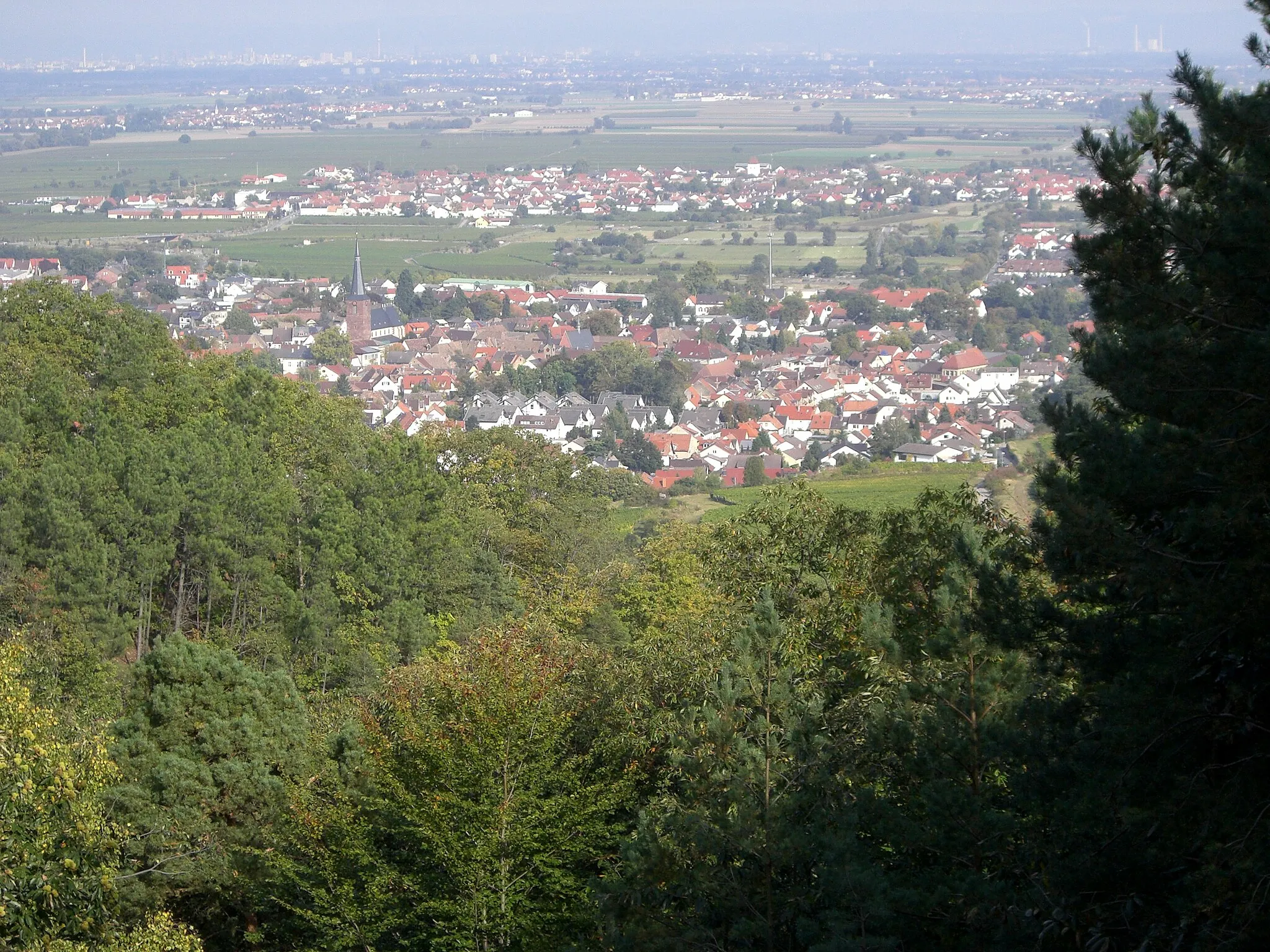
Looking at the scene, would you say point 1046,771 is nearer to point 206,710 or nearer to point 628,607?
point 206,710

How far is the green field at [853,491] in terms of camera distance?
33.0 meters

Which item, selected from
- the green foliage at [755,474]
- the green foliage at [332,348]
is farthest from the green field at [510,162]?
the green foliage at [755,474]

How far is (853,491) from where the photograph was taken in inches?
1435

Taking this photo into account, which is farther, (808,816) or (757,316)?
(757,316)

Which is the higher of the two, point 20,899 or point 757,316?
point 20,899

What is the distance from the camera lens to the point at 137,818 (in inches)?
378

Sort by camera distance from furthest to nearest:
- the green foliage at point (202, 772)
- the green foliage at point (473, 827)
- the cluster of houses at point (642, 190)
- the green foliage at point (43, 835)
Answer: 1. the cluster of houses at point (642, 190)
2. the green foliage at point (202, 772)
3. the green foliage at point (473, 827)
4. the green foliage at point (43, 835)

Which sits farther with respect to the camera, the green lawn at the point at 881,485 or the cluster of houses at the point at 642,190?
the cluster of houses at the point at 642,190

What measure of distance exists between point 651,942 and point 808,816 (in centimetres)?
97

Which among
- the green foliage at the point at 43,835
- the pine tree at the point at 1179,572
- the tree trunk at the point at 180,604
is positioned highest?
the pine tree at the point at 1179,572

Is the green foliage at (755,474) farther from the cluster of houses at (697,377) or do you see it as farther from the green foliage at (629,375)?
the green foliage at (629,375)

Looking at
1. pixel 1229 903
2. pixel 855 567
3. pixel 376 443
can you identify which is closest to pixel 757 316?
pixel 376 443

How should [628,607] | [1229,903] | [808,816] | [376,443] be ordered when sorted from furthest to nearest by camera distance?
[376,443] → [628,607] → [808,816] → [1229,903]

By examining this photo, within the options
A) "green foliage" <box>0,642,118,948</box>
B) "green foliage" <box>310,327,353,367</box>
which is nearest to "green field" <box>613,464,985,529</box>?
"green foliage" <box>0,642,118,948</box>
